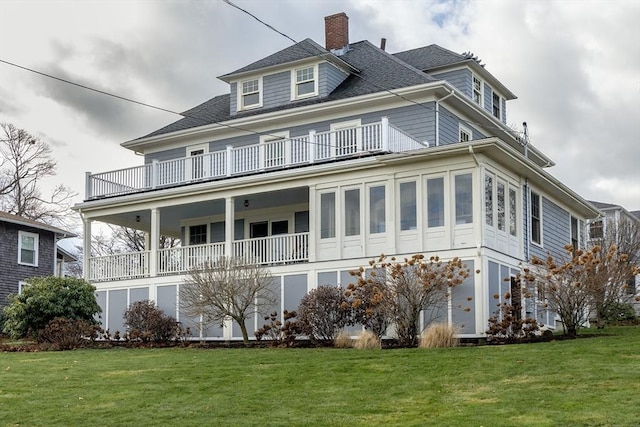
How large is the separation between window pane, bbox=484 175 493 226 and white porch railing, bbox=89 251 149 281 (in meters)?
10.5

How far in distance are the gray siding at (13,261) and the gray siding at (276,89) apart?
1368cm

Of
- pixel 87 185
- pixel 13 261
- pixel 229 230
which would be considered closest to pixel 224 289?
pixel 229 230

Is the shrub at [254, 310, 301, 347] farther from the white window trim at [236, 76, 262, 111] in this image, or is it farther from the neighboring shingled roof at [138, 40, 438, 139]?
the white window trim at [236, 76, 262, 111]

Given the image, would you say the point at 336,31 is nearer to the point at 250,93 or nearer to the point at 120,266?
the point at 250,93

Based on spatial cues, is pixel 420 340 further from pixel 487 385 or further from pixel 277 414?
pixel 277 414

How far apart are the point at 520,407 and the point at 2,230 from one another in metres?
28.3

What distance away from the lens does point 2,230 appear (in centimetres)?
3472

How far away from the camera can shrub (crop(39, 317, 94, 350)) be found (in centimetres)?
2200

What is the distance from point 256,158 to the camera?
2475 cm

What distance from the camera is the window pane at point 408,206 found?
21.2 meters

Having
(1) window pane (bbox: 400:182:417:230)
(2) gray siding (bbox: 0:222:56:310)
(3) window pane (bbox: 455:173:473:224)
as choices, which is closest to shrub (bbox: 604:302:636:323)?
(3) window pane (bbox: 455:173:473:224)

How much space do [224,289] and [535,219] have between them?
9.15 meters

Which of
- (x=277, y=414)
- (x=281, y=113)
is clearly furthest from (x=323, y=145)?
(x=277, y=414)

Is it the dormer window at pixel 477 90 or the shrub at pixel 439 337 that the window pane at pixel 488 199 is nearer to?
the shrub at pixel 439 337
